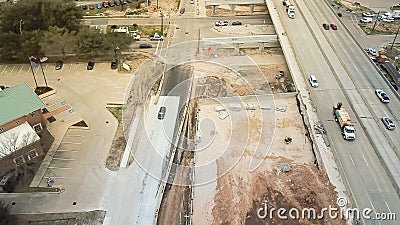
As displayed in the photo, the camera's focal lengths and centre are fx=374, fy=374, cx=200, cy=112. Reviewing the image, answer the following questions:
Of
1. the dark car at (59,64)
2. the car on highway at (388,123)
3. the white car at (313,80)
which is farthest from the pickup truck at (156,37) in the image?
the car on highway at (388,123)

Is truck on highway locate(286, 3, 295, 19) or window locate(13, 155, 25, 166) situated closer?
window locate(13, 155, 25, 166)

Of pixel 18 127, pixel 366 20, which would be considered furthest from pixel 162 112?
pixel 366 20

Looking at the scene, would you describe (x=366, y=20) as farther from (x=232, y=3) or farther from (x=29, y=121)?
(x=29, y=121)

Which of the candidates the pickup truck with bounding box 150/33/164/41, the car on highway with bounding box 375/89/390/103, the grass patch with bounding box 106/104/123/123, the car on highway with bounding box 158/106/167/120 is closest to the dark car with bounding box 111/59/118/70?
the pickup truck with bounding box 150/33/164/41

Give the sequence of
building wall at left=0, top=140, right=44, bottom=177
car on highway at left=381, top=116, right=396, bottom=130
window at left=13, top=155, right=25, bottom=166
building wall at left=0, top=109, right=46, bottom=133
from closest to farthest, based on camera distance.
A: building wall at left=0, top=140, right=44, bottom=177 < window at left=13, top=155, right=25, bottom=166 < car on highway at left=381, top=116, right=396, bottom=130 < building wall at left=0, top=109, right=46, bottom=133

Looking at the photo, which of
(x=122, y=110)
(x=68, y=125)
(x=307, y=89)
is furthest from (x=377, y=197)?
(x=68, y=125)

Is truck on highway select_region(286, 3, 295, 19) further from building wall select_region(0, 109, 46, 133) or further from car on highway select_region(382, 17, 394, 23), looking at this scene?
building wall select_region(0, 109, 46, 133)
